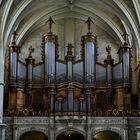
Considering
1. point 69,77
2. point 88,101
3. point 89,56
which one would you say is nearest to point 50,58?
point 69,77

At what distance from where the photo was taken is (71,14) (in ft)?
138

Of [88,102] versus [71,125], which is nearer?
[71,125]

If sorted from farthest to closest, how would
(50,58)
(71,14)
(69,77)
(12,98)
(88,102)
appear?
1. (71,14)
2. (50,58)
3. (12,98)
4. (69,77)
5. (88,102)

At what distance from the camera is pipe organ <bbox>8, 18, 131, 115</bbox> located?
38.5 meters

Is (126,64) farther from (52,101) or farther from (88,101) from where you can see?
(52,101)

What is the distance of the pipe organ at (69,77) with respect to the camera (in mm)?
38469

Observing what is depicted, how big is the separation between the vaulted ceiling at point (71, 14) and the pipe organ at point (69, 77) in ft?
6.19

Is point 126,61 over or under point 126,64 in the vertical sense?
over

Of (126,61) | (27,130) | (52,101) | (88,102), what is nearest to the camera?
(27,130)

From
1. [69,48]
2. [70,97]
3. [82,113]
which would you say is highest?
[69,48]

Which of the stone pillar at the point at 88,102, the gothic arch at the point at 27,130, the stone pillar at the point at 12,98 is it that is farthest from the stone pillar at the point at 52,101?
the stone pillar at the point at 12,98

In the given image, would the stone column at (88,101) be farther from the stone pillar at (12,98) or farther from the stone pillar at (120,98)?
the stone pillar at (12,98)

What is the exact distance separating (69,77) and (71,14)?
6.46 m

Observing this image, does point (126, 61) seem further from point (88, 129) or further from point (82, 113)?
point (88, 129)
